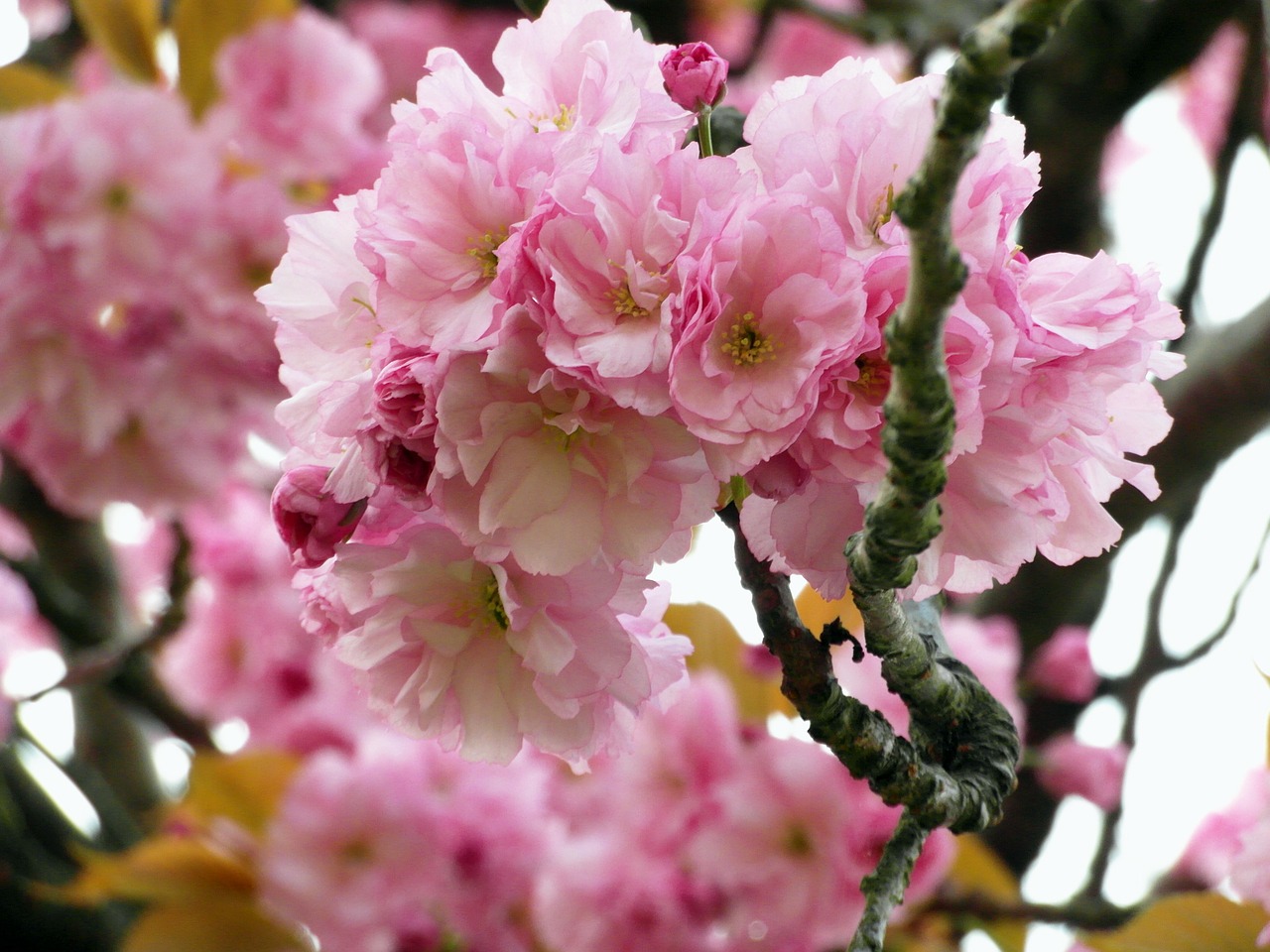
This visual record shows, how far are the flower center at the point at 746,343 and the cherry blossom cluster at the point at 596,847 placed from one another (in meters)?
0.75

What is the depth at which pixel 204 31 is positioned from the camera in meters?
1.58

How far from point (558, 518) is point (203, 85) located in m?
1.36

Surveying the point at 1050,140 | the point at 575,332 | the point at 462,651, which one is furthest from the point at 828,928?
the point at 1050,140

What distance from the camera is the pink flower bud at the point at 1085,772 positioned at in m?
1.38

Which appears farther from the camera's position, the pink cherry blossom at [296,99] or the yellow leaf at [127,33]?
the yellow leaf at [127,33]

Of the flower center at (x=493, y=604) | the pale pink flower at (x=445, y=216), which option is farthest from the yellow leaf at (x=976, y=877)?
the pale pink flower at (x=445, y=216)

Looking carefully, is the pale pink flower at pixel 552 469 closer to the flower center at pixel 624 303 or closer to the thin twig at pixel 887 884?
the flower center at pixel 624 303

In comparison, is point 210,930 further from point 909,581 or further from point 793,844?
point 909,581

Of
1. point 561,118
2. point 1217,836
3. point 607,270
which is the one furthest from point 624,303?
point 1217,836

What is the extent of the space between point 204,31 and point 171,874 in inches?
41.2

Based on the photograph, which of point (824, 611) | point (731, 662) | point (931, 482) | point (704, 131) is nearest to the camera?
point (931, 482)

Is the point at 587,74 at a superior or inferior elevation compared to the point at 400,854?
superior

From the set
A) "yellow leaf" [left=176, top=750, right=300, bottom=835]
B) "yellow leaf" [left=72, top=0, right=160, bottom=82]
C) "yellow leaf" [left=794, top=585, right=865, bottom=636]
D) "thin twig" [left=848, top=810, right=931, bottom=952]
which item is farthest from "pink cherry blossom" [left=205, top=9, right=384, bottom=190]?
"thin twig" [left=848, top=810, right=931, bottom=952]

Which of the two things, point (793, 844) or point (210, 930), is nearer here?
point (793, 844)
